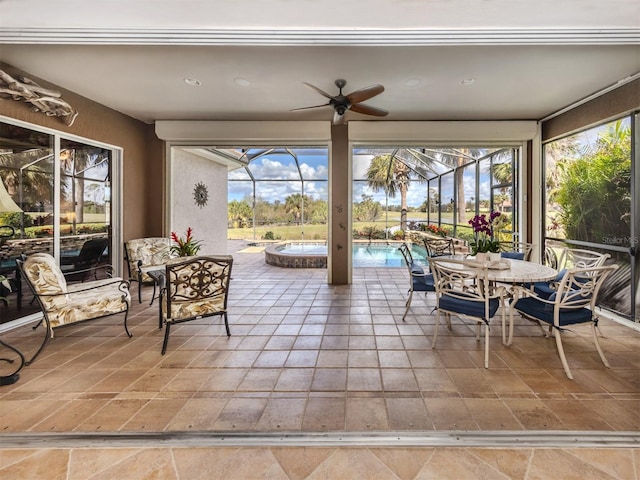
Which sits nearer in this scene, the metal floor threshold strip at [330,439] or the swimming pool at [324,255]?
the metal floor threshold strip at [330,439]

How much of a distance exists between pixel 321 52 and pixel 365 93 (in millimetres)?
604

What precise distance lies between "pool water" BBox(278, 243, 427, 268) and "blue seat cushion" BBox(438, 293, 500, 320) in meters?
4.72

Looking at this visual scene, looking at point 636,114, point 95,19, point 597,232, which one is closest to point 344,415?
point 95,19

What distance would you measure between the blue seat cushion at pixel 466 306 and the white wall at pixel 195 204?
4.80 metres

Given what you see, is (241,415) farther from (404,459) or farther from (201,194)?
(201,194)

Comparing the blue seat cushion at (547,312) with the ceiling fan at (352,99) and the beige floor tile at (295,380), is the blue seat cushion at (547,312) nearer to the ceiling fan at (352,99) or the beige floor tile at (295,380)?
the beige floor tile at (295,380)

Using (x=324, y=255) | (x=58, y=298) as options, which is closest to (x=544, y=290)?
(x=324, y=255)

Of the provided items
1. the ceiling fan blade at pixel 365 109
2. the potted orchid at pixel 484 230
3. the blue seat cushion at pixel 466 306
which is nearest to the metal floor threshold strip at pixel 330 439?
the blue seat cushion at pixel 466 306

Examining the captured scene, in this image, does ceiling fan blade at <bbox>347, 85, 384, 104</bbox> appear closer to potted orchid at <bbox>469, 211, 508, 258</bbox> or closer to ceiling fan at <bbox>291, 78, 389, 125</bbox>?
ceiling fan at <bbox>291, 78, 389, 125</bbox>

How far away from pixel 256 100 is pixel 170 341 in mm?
3317

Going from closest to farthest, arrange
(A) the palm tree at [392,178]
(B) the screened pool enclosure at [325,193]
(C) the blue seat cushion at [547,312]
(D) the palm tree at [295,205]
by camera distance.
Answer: (C) the blue seat cushion at [547,312], (B) the screened pool enclosure at [325,193], (A) the palm tree at [392,178], (D) the palm tree at [295,205]

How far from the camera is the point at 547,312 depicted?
2457mm

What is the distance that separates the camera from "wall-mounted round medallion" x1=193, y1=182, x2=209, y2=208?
6.31 meters

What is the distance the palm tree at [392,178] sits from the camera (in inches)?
403
